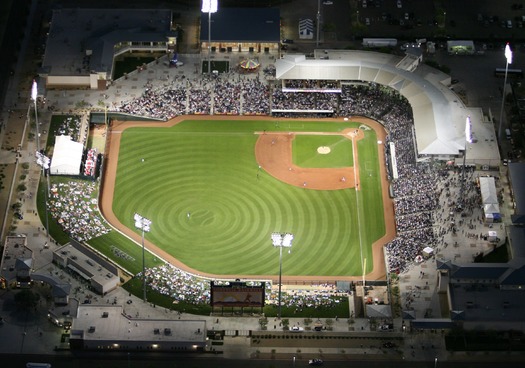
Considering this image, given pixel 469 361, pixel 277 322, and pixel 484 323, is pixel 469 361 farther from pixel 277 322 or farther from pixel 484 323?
pixel 277 322

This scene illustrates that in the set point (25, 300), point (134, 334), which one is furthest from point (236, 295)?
point (25, 300)

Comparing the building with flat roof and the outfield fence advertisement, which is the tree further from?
the outfield fence advertisement

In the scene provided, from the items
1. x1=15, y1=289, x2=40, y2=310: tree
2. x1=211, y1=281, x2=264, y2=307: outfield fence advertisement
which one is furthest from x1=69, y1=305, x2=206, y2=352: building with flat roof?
x1=15, y1=289, x2=40, y2=310: tree

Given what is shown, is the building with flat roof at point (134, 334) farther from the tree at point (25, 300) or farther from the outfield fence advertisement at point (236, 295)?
the tree at point (25, 300)

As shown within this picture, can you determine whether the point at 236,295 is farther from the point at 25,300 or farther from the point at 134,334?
the point at 25,300

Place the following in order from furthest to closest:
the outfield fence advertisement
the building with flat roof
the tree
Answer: the tree < the outfield fence advertisement < the building with flat roof

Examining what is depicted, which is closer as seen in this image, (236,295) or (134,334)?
(134,334)

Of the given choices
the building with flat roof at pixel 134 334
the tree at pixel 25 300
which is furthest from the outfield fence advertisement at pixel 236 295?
the tree at pixel 25 300
